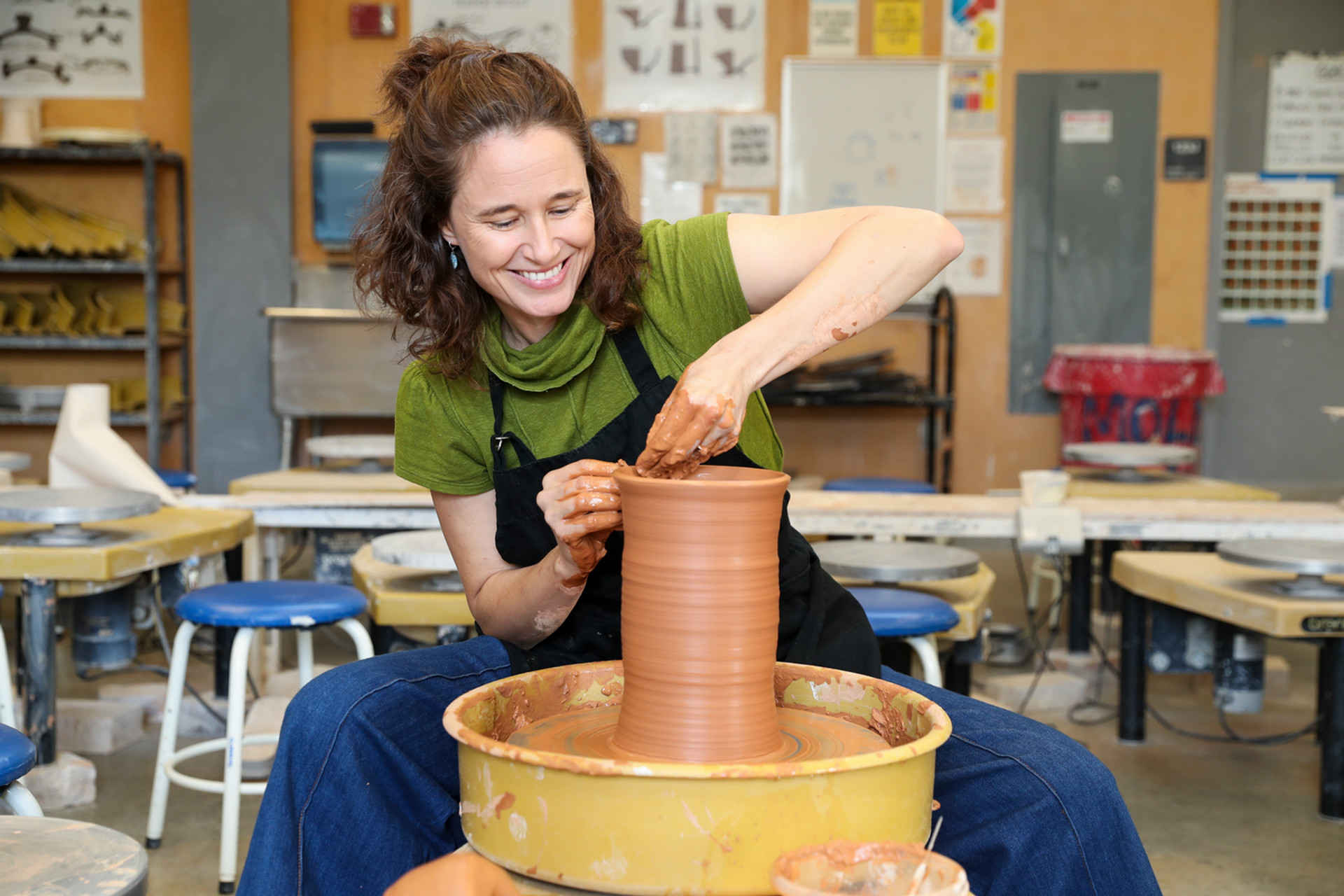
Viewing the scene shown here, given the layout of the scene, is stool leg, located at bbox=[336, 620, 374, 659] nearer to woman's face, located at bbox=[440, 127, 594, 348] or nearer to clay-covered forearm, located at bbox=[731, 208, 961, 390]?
woman's face, located at bbox=[440, 127, 594, 348]

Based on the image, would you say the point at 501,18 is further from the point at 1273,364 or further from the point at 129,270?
the point at 1273,364

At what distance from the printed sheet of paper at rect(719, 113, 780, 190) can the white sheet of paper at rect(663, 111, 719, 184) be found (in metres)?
0.05

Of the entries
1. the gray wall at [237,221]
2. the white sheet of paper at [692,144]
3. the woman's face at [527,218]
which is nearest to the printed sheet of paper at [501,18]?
the white sheet of paper at [692,144]

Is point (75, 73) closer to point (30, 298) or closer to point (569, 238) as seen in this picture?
point (30, 298)

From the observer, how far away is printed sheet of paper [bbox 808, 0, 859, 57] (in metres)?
5.98

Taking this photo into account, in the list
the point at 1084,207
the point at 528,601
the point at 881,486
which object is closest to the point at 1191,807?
the point at 881,486

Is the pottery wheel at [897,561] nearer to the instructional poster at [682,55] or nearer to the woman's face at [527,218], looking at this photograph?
the woman's face at [527,218]

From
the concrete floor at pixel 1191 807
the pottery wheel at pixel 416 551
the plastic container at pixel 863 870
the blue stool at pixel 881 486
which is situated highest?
the plastic container at pixel 863 870

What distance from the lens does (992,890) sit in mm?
1286

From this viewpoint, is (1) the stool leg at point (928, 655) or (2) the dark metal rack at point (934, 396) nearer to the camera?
(1) the stool leg at point (928, 655)

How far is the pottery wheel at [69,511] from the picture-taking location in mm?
2486

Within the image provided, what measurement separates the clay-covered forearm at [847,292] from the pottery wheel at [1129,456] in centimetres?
268

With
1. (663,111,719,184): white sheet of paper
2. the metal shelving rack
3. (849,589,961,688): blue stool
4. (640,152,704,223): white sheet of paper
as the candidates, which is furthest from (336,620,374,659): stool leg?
(663,111,719,184): white sheet of paper

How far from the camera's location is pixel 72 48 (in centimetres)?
621
